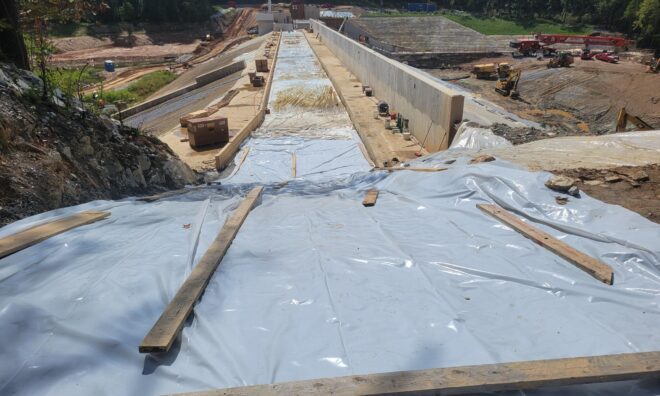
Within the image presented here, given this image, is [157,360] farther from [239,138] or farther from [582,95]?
[582,95]

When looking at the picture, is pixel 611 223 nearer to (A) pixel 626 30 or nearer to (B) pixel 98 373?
(B) pixel 98 373

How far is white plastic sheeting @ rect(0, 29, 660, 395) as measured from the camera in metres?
2.30

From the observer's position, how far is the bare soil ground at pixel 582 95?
21.4m

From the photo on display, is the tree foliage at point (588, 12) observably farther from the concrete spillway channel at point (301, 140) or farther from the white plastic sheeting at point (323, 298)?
the white plastic sheeting at point (323, 298)

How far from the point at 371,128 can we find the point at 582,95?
18.0 metres

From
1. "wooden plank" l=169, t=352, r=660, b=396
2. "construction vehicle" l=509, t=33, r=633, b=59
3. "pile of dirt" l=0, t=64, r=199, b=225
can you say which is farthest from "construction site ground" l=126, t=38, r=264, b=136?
"construction vehicle" l=509, t=33, r=633, b=59

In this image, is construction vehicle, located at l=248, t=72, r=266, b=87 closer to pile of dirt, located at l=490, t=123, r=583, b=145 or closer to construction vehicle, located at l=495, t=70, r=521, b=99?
pile of dirt, located at l=490, t=123, r=583, b=145

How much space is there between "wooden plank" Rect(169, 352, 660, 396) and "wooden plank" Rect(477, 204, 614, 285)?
0.99 m

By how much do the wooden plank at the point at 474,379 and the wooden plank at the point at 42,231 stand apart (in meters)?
2.23

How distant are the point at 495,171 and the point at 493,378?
351cm

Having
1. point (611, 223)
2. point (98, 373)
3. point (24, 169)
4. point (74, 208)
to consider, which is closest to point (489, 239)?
point (611, 223)

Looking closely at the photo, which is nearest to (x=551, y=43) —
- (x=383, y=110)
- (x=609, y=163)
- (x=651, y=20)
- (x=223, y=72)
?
(x=651, y=20)

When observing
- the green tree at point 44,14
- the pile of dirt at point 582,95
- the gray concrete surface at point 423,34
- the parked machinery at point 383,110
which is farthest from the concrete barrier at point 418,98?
the gray concrete surface at point 423,34

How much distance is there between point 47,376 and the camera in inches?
85.0
